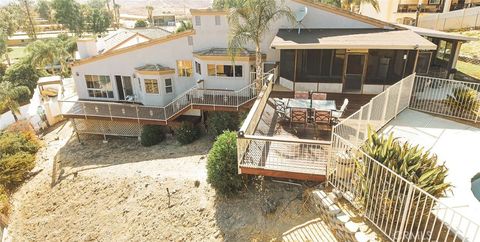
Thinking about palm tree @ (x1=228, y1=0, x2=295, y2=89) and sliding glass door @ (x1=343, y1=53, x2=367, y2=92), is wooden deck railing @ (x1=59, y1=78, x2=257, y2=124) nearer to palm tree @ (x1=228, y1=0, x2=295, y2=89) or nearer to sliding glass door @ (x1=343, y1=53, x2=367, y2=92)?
palm tree @ (x1=228, y1=0, x2=295, y2=89)

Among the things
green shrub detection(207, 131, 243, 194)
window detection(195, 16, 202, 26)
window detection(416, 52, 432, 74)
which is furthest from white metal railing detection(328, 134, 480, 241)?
window detection(195, 16, 202, 26)

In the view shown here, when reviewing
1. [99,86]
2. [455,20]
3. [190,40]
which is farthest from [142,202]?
[455,20]

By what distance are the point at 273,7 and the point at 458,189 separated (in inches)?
449

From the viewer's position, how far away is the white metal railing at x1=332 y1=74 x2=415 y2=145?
27.8 feet

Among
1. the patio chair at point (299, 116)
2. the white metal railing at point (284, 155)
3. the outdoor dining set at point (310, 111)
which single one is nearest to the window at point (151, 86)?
the outdoor dining set at point (310, 111)

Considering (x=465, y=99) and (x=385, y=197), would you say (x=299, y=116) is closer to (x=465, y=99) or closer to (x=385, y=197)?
(x=385, y=197)

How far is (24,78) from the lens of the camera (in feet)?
116

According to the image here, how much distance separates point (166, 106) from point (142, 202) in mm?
A: 7136

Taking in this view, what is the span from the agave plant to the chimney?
2142 centimetres

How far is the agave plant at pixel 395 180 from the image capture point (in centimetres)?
611

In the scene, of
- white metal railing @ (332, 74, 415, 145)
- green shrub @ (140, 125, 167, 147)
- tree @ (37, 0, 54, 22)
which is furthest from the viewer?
tree @ (37, 0, 54, 22)

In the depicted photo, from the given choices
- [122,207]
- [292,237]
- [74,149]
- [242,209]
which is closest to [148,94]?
[74,149]

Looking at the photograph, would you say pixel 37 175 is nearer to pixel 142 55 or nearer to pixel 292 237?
pixel 142 55

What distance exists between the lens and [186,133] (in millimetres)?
17828
